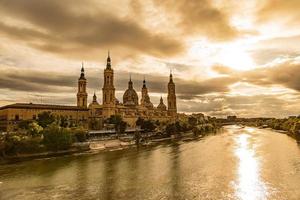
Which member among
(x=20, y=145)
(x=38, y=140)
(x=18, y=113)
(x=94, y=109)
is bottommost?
(x=20, y=145)

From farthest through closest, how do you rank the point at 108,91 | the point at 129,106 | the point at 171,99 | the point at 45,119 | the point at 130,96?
the point at 171,99 → the point at 130,96 → the point at 129,106 → the point at 108,91 → the point at 45,119

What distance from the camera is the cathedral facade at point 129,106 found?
109188mm

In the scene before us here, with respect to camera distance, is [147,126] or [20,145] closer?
[20,145]

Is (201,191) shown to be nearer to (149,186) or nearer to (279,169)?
(149,186)

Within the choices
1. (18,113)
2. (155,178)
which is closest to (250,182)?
(155,178)

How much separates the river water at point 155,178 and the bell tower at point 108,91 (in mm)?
54388

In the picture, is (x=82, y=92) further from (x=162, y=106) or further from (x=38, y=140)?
(x=162, y=106)

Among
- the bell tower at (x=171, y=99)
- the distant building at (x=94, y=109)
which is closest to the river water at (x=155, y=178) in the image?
the distant building at (x=94, y=109)

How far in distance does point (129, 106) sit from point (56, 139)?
7064 centimetres

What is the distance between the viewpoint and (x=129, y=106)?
5089 inches

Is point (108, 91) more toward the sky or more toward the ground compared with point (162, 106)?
more toward the sky

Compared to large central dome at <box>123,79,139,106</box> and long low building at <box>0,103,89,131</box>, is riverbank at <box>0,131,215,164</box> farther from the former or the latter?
large central dome at <box>123,79,139,106</box>

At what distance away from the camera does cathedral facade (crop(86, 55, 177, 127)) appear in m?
109

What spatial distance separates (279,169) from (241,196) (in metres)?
14.8
